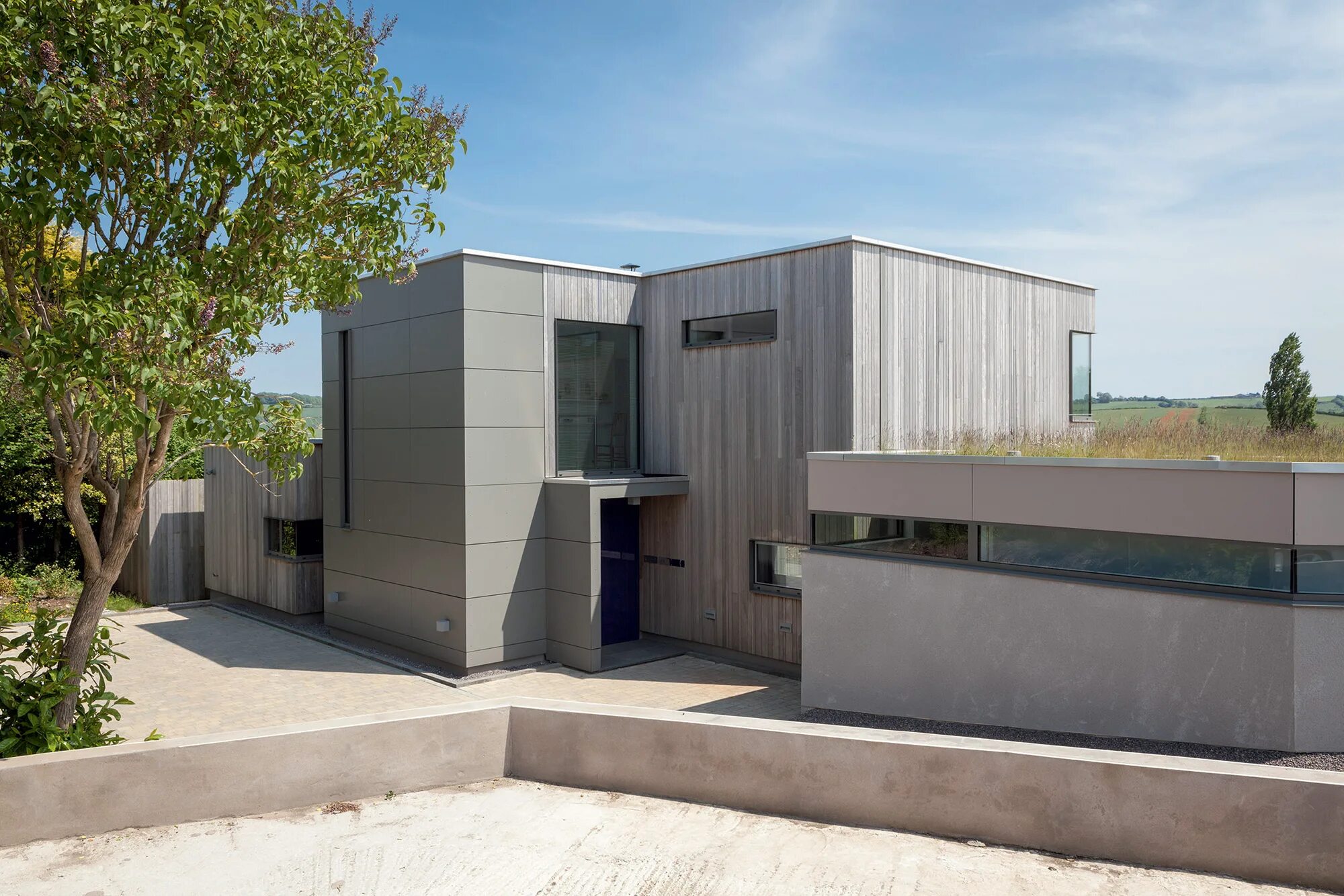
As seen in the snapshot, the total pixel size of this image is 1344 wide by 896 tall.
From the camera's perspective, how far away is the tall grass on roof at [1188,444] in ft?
26.6

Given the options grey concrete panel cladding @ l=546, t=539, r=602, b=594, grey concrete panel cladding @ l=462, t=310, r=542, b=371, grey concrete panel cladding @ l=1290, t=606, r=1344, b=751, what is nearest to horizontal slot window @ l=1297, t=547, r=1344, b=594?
grey concrete panel cladding @ l=1290, t=606, r=1344, b=751

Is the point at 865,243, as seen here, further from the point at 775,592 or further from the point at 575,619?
the point at 575,619

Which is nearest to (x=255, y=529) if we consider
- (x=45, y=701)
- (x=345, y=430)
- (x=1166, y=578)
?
(x=345, y=430)

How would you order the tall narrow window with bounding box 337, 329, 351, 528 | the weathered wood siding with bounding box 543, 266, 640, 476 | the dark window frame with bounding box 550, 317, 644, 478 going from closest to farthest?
the weathered wood siding with bounding box 543, 266, 640, 476 < the dark window frame with bounding box 550, 317, 644, 478 < the tall narrow window with bounding box 337, 329, 351, 528

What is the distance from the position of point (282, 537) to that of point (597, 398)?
6.75 m

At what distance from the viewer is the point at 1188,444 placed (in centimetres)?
876

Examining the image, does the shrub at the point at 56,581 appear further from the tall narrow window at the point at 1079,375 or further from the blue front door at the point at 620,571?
the tall narrow window at the point at 1079,375

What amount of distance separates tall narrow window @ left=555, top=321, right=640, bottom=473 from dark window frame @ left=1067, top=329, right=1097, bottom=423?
720cm

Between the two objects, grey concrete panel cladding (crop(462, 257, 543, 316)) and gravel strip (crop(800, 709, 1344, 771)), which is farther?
grey concrete panel cladding (crop(462, 257, 543, 316))

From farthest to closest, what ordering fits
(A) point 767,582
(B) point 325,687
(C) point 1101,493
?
(A) point 767,582 → (B) point 325,687 → (C) point 1101,493

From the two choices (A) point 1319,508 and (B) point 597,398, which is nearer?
(A) point 1319,508

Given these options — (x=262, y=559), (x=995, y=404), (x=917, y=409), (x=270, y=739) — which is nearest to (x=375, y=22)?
(x=270, y=739)

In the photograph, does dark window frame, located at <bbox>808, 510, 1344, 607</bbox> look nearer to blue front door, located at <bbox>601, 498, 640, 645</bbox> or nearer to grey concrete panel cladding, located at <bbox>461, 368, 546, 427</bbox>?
blue front door, located at <bbox>601, 498, 640, 645</bbox>

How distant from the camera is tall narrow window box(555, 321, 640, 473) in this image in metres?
13.3
